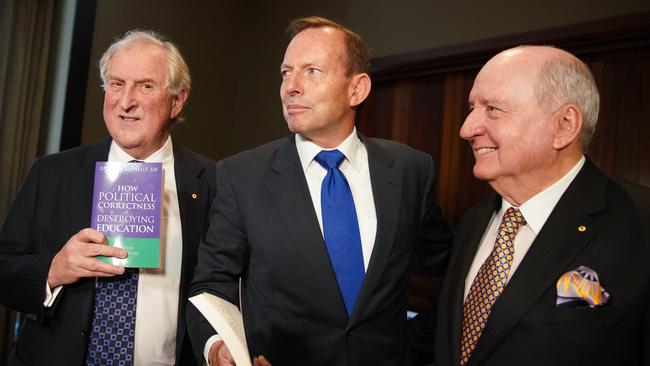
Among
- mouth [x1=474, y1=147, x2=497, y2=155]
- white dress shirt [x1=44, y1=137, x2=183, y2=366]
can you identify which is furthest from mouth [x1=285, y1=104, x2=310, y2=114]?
mouth [x1=474, y1=147, x2=497, y2=155]

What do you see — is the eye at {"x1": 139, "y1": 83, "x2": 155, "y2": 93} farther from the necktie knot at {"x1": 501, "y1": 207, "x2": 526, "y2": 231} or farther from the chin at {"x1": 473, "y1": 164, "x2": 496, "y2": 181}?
the necktie knot at {"x1": 501, "y1": 207, "x2": 526, "y2": 231}

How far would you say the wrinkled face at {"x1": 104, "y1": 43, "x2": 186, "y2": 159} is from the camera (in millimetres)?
1897

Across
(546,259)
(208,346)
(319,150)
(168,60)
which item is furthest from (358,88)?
(208,346)

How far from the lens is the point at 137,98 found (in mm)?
1912

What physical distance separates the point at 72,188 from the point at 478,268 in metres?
1.42

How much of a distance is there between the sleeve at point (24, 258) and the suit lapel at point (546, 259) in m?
1.36

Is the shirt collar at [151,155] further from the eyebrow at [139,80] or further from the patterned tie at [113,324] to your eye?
the patterned tie at [113,324]

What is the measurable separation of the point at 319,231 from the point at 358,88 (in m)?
0.62

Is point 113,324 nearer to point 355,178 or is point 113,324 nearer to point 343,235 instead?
point 343,235

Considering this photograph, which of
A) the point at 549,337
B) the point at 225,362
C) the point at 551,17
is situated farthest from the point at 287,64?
the point at 551,17

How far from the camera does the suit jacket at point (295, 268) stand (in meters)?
1.62

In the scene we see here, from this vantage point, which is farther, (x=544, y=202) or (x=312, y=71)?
(x=312, y=71)

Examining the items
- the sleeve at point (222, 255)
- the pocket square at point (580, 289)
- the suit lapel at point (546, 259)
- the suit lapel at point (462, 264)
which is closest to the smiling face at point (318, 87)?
the sleeve at point (222, 255)

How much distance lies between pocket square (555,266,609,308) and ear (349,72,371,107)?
97 centimetres
